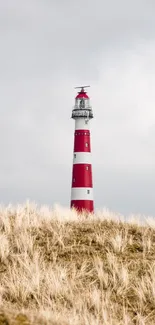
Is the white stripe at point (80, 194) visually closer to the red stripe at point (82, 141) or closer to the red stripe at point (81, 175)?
the red stripe at point (81, 175)

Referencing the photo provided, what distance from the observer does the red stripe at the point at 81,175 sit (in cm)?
3194

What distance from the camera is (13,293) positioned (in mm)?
9227

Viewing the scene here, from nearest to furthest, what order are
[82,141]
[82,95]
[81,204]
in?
[81,204]
[82,141]
[82,95]

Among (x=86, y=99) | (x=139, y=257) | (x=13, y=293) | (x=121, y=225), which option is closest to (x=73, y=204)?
(x=86, y=99)

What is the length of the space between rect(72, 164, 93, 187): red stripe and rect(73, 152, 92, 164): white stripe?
0.87 ft

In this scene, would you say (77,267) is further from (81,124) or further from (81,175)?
(81,124)

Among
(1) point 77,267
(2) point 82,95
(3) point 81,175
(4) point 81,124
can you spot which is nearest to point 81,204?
(3) point 81,175

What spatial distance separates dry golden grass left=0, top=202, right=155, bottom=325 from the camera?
8898mm

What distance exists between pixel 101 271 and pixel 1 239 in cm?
241

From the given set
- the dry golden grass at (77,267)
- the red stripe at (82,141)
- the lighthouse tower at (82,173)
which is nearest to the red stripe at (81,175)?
the lighthouse tower at (82,173)

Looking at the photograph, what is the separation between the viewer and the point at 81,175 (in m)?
32.0

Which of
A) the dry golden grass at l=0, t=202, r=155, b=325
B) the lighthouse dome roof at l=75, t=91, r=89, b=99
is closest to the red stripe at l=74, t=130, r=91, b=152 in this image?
the lighthouse dome roof at l=75, t=91, r=89, b=99

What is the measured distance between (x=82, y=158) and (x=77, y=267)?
2171cm

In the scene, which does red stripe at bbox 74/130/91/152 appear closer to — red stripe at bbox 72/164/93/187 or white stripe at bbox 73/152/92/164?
white stripe at bbox 73/152/92/164
